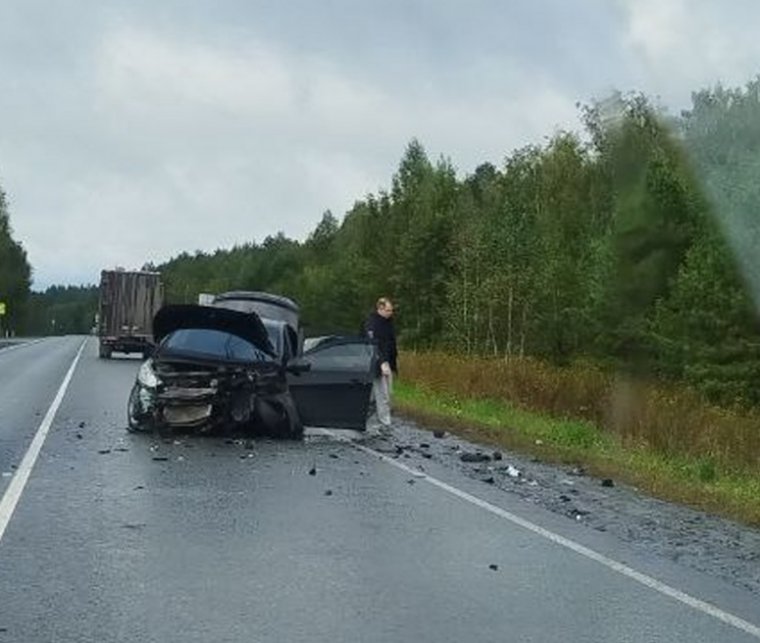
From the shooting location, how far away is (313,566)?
7980 millimetres

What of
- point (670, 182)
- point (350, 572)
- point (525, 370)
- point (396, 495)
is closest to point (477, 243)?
point (670, 182)

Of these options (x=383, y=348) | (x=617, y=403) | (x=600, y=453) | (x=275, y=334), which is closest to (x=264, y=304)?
(x=617, y=403)

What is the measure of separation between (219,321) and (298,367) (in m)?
1.25

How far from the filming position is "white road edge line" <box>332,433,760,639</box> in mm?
6879

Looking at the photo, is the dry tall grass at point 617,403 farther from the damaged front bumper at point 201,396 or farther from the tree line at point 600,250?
the damaged front bumper at point 201,396

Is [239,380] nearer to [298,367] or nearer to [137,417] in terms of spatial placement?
[298,367]

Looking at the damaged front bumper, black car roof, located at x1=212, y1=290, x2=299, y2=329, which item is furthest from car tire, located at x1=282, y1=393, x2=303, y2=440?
black car roof, located at x1=212, y1=290, x2=299, y2=329

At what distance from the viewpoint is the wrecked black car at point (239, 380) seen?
16031 millimetres

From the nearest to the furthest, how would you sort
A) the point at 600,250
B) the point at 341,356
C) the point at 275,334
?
the point at 341,356 → the point at 275,334 → the point at 600,250

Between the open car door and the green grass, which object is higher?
the open car door

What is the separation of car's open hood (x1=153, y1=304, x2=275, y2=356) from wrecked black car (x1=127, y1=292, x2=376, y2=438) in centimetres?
1

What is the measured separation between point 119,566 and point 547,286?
41.3m

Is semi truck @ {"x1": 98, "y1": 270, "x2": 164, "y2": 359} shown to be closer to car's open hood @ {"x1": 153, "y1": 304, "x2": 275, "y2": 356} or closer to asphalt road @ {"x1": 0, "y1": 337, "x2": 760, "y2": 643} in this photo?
car's open hood @ {"x1": 153, "y1": 304, "x2": 275, "y2": 356}

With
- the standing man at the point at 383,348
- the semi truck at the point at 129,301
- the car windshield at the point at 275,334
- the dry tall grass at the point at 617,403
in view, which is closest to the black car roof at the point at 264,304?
the dry tall grass at the point at 617,403
